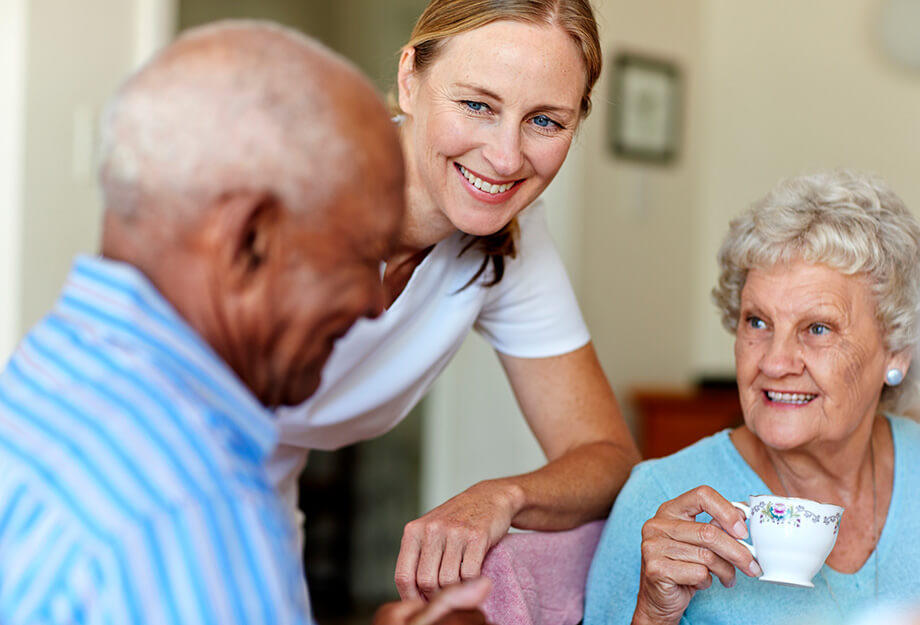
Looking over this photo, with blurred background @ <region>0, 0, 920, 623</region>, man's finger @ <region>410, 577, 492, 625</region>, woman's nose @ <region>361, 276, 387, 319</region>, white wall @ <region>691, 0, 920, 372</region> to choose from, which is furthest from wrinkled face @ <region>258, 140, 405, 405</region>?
white wall @ <region>691, 0, 920, 372</region>

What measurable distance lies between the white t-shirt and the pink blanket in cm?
30

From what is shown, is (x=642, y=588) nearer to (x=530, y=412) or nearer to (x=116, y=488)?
(x=530, y=412)

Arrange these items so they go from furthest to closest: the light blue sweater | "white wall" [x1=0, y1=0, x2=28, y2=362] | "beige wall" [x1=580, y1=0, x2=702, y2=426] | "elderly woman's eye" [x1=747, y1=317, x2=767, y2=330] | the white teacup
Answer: "beige wall" [x1=580, y1=0, x2=702, y2=426] < "white wall" [x1=0, y1=0, x2=28, y2=362] < "elderly woman's eye" [x1=747, y1=317, x2=767, y2=330] < the light blue sweater < the white teacup

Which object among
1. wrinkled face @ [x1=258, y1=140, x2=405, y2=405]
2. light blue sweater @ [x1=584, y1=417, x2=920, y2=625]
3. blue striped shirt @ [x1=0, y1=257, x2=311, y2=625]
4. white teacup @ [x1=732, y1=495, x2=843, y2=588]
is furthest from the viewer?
light blue sweater @ [x1=584, y1=417, x2=920, y2=625]

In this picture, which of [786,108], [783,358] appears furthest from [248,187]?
[786,108]

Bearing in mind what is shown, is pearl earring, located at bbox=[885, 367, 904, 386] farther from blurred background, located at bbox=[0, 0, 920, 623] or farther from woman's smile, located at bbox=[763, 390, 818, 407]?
blurred background, located at bbox=[0, 0, 920, 623]

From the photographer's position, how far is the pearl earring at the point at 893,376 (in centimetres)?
163

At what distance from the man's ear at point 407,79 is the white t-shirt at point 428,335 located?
215mm

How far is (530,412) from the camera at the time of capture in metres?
1.73

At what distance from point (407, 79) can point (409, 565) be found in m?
0.67

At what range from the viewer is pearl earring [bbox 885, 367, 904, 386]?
1.63 m

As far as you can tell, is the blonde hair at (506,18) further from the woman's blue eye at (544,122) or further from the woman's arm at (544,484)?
the woman's arm at (544,484)

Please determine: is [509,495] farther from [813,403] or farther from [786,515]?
[813,403]

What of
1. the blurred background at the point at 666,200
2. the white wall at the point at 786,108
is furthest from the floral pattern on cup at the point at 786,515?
the white wall at the point at 786,108
